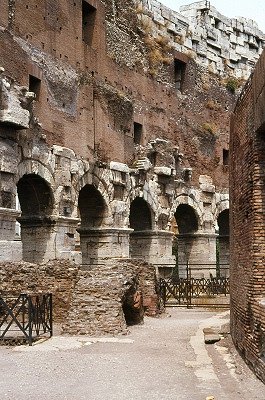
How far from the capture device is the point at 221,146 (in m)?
27.2

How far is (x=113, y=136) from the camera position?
20.5 m

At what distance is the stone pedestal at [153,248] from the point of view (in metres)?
22.2

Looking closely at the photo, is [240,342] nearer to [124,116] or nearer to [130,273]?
[130,273]

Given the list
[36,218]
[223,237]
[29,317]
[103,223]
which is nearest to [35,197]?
[36,218]

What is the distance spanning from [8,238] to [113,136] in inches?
256

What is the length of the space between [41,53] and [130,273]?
7593 millimetres

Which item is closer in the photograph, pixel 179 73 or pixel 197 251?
pixel 197 251

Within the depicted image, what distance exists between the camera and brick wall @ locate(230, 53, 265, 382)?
24.7 ft

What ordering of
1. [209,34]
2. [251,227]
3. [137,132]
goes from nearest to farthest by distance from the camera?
[251,227], [137,132], [209,34]

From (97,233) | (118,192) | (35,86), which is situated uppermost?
(35,86)

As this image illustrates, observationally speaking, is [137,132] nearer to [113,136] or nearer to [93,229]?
[113,136]

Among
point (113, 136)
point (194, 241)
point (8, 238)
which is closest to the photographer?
point (8, 238)

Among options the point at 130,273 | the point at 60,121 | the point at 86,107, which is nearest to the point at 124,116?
the point at 86,107

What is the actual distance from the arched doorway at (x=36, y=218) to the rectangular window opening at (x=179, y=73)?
9.71m
